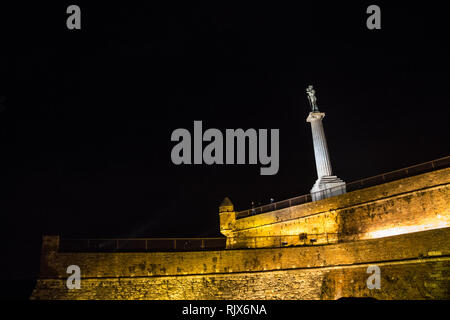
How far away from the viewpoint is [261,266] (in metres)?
23.0

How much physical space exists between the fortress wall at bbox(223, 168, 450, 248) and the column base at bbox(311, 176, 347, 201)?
249cm

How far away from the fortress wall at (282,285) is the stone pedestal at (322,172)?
30.1 feet

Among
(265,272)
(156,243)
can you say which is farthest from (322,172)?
(156,243)

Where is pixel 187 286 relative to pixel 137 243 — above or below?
below

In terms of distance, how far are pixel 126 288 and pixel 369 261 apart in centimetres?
1404

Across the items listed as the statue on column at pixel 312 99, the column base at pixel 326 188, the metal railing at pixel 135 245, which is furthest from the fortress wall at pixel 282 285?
the statue on column at pixel 312 99

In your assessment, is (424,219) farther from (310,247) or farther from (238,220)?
(238,220)

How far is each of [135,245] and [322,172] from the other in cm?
1825

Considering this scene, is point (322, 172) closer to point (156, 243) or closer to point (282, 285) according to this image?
point (282, 285)

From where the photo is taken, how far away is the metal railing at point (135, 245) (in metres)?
20.7

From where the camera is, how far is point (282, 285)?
72.7ft

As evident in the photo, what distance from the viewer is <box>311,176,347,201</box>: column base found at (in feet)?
97.3

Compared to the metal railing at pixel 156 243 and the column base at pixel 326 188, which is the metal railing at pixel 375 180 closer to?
the column base at pixel 326 188

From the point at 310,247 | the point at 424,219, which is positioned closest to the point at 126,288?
the point at 310,247
